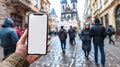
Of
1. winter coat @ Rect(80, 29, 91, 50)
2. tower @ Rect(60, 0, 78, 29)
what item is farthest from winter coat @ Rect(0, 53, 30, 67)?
tower @ Rect(60, 0, 78, 29)

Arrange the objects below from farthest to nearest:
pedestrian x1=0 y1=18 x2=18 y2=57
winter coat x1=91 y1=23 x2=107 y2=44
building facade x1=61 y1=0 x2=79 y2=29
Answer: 1. building facade x1=61 y1=0 x2=79 y2=29
2. winter coat x1=91 y1=23 x2=107 y2=44
3. pedestrian x1=0 y1=18 x2=18 y2=57

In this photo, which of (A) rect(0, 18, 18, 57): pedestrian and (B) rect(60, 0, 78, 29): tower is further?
(B) rect(60, 0, 78, 29): tower

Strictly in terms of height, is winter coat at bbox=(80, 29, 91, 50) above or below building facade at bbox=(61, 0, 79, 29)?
below

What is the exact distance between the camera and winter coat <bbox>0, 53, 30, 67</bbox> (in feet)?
5.55

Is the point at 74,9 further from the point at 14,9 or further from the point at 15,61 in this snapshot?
the point at 15,61

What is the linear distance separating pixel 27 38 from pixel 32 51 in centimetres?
10

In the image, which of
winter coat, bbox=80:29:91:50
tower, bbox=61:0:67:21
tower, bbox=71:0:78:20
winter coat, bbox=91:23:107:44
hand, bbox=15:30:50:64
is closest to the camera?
hand, bbox=15:30:50:64

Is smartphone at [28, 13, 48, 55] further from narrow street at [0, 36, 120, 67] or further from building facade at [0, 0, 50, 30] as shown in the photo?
building facade at [0, 0, 50, 30]

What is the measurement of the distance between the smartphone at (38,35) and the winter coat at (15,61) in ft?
0.45

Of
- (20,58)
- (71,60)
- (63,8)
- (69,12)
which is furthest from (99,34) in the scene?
(63,8)

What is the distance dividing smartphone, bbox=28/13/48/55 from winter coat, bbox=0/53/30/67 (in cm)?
14

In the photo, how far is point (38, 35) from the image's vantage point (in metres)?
1.99

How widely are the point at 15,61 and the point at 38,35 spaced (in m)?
0.31

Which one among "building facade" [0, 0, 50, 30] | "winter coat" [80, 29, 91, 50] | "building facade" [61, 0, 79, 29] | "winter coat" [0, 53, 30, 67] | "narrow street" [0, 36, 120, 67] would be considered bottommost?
"narrow street" [0, 36, 120, 67]
